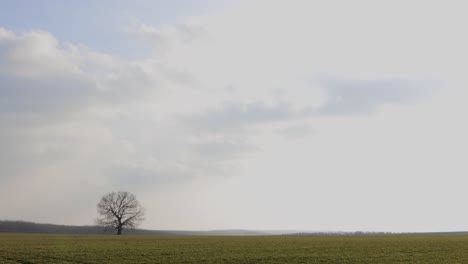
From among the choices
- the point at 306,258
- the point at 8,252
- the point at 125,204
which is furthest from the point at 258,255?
the point at 125,204

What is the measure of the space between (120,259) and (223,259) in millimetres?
7965

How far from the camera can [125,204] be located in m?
111

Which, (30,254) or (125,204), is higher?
(125,204)

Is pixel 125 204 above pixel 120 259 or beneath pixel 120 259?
above

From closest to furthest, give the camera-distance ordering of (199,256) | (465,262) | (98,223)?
1. (465,262)
2. (199,256)
3. (98,223)

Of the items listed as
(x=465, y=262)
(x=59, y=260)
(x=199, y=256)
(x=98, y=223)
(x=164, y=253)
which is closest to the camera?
(x=465, y=262)

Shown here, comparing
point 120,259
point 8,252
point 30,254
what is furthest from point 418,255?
point 8,252

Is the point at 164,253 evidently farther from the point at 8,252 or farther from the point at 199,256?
Answer: the point at 8,252

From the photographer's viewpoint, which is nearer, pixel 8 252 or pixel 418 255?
pixel 418 255

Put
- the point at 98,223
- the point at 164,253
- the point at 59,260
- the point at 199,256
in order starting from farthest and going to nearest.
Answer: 1. the point at 98,223
2. the point at 164,253
3. the point at 199,256
4. the point at 59,260

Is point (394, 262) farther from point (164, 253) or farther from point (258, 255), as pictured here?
point (164, 253)

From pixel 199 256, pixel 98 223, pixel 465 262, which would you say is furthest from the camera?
pixel 98 223

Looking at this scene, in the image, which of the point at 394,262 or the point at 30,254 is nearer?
the point at 394,262

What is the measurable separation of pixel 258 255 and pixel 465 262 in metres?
15.5
